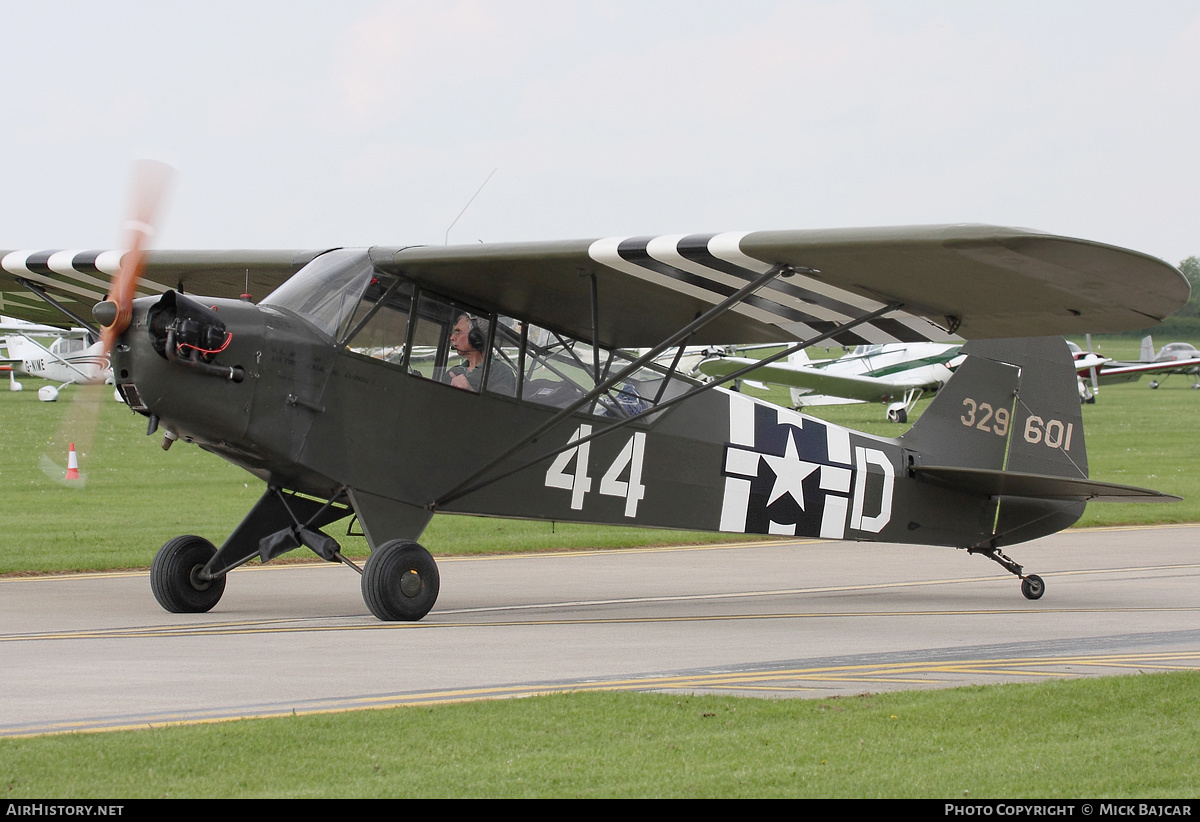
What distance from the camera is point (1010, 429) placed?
1458 centimetres

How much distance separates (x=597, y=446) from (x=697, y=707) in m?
5.47

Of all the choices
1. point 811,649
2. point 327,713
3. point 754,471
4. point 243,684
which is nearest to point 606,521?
point 754,471

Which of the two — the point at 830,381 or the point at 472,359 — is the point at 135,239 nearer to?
the point at 472,359

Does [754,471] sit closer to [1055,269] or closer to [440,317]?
[440,317]

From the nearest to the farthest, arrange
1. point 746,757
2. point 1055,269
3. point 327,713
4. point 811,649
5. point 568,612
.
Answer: point 746,757 → point 327,713 → point 1055,269 → point 811,649 → point 568,612

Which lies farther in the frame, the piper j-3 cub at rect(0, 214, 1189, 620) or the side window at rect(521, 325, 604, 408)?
the side window at rect(521, 325, 604, 408)

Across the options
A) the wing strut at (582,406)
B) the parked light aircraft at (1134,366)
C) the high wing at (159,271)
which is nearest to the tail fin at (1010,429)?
the wing strut at (582,406)

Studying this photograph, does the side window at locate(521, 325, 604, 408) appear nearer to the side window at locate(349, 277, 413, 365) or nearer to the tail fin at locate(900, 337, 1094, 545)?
the side window at locate(349, 277, 413, 365)

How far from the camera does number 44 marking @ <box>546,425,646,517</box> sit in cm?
1183

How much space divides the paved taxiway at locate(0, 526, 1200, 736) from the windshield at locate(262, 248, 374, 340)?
2.41 metres

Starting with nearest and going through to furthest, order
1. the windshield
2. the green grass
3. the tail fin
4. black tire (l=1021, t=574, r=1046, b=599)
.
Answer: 1. the green grass
2. the windshield
3. black tire (l=1021, t=574, r=1046, b=599)
4. the tail fin

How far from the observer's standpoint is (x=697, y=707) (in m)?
6.71

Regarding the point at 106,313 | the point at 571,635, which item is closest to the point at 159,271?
the point at 106,313

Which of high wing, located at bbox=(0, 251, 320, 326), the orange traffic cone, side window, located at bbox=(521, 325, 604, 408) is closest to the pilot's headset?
side window, located at bbox=(521, 325, 604, 408)
